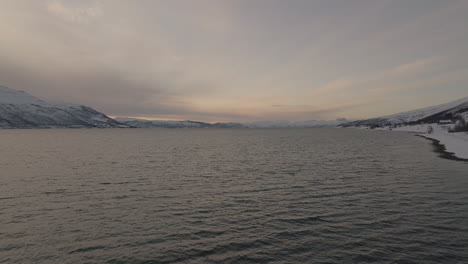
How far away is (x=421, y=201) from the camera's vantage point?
25484mm

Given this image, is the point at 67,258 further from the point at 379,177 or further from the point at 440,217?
the point at 379,177

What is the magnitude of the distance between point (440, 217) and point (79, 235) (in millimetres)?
31322

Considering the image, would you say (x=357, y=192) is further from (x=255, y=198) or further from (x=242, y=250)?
(x=242, y=250)

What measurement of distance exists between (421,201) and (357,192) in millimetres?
6412

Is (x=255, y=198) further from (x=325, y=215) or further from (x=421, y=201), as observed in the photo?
(x=421, y=201)

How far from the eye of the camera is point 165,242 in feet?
57.8

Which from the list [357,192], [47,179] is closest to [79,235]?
[47,179]

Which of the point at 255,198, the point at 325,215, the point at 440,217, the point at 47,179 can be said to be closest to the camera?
the point at 440,217

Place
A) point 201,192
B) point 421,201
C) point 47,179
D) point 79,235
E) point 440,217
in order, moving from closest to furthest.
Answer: point 79,235
point 440,217
point 421,201
point 201,192
point 47,179

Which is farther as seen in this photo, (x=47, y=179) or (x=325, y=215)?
(x=47, y=179)

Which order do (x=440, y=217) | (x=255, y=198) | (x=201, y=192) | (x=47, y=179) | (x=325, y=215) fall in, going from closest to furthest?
(x=440, y=217) < (x=325, y=215) < (x=255, y=198) < (x=201, y=192) < (x=47, y=179)

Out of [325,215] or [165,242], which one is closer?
[165,242]

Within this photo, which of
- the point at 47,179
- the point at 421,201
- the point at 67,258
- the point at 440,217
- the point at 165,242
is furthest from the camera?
the point at 47,179

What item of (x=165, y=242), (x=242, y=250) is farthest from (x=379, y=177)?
(x=165, y=242)
